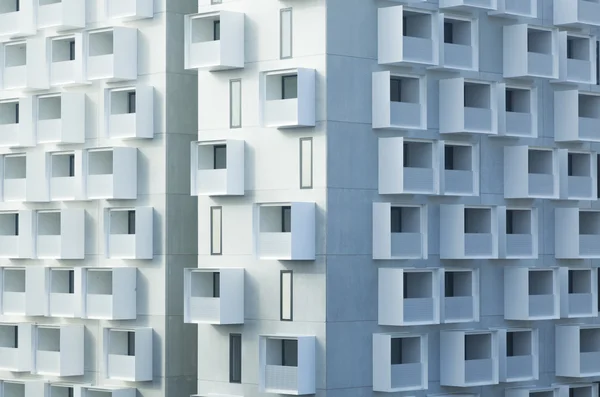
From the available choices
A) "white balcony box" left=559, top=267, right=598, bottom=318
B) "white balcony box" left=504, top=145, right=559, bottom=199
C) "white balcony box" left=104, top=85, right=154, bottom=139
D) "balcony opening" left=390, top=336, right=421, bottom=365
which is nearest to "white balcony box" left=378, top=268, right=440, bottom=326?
"balcony opening" left=390, top=336, right=421, bottom=365

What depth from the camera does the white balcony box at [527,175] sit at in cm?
5462

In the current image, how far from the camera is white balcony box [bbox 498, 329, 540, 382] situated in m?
54.2

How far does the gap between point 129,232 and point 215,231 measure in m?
5.00

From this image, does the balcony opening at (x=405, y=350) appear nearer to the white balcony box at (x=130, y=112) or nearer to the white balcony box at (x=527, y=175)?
the white balcony box at (x=527, y=175)

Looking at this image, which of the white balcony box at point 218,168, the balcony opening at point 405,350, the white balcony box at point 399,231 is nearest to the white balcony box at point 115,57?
the white balcony box at point 218,168

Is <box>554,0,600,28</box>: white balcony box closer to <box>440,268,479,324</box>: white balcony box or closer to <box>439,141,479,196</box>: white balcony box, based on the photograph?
<box>439,141,479,196</box>: white balcony box

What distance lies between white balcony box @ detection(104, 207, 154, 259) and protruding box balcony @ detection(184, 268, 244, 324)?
3582 millimetres

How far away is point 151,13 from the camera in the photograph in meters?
56.7

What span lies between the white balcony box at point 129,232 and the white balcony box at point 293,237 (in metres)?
6.06

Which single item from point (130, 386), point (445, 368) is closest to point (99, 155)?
point (130, 386)

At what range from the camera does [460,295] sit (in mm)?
53625

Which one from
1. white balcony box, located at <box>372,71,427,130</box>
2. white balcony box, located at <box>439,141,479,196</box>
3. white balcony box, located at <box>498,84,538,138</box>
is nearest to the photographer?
white balcony box, located at <box>372,71,427,130</box>

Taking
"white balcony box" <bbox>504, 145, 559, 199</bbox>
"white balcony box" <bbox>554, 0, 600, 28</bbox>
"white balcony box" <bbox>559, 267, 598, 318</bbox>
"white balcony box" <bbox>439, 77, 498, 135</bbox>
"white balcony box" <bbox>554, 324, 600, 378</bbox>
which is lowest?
"white balcony box" <bbox>554, 324, 600, 378</bbox>

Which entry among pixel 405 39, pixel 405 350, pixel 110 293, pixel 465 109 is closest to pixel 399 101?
pixel 465 109
